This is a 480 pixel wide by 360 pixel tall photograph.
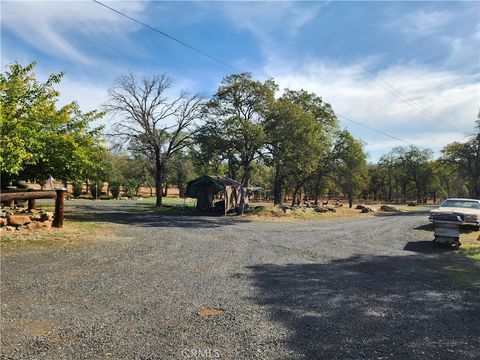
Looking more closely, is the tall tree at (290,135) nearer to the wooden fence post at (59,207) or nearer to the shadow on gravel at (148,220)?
the shadow on gravel at (148,220)

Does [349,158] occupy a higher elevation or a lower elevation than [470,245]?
higher

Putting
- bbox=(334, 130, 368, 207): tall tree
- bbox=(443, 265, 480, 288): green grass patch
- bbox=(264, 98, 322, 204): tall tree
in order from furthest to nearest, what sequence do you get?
1. bbox=(334, 130, 368, 207): tall tree
2. bbox=(264, 98, 322, 204): tall tree
3. bbox=(443, 265, 480, 288): green grass patch

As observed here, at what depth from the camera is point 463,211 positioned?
646 inches

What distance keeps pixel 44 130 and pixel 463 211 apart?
18.7 meters

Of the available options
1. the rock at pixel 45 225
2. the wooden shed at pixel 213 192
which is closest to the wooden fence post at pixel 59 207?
the rock at pixel 45 225

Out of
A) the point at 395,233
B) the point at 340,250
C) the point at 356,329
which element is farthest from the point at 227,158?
the point at 356,329

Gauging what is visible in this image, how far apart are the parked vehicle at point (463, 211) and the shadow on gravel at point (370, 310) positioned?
8.12 m

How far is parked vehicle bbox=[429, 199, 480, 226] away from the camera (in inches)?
620

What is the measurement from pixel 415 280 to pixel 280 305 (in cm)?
368

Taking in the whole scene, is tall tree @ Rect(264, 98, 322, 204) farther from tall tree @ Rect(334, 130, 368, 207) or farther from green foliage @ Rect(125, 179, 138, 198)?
green foliage @ Rect(125, 179, 138, 198)

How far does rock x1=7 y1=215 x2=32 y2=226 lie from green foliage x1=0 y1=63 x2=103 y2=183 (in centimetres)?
146

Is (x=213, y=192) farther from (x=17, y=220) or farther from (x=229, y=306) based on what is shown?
(x=229, y=306)

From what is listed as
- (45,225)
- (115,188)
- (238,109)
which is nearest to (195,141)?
(238,109)

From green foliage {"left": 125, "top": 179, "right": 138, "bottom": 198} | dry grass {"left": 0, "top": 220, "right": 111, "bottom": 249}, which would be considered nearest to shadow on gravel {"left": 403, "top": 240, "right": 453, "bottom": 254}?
dry grass {"left": 0, "top": 220, "right": 111, "bottom": 249}
